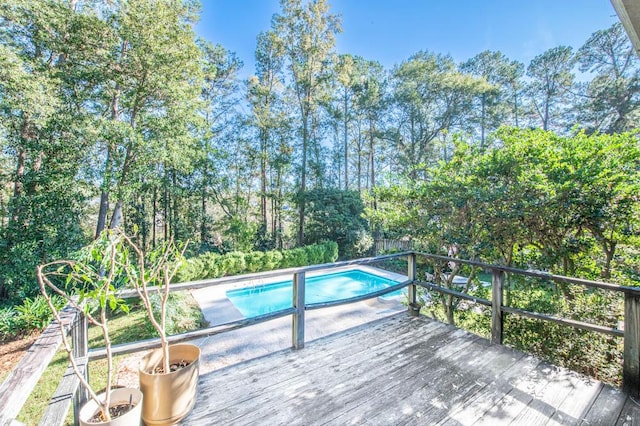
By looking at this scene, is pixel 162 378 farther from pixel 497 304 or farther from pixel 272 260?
pixel 272 260

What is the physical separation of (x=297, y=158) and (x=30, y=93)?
9364mm

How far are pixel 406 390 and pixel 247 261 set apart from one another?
7.93 metres

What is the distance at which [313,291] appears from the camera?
8.73m

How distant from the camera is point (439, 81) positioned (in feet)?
49.0

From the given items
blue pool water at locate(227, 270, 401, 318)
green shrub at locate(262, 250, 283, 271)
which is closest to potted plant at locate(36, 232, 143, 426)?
blue pool water at locate(227, 270, 401, 318)

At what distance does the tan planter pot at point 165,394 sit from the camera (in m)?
1.65

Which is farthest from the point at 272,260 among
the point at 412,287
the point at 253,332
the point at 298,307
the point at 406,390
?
the point at 406,390

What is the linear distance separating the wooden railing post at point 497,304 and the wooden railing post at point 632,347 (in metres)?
0.81

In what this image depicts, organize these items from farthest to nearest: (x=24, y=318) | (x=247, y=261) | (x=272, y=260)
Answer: (x=272, y=260)
(x=247, y=261)
(x=24, y=318)

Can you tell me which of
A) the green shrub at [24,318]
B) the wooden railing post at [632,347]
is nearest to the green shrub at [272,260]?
the green shrub at [24,318]

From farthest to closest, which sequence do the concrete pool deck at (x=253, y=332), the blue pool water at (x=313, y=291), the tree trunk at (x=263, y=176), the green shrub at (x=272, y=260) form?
the tree trunk at (x=263, y=176), the green shrub at (x=272, y=260), the blue pool water at (x=313, y=291), the concrete pool deck at (x=253, y=332)

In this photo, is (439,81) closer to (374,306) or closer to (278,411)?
(374,306)

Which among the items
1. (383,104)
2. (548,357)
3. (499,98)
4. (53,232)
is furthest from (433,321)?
(499,98)

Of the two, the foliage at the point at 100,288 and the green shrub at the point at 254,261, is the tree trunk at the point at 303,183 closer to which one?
the green shrub at the point at 254,261
